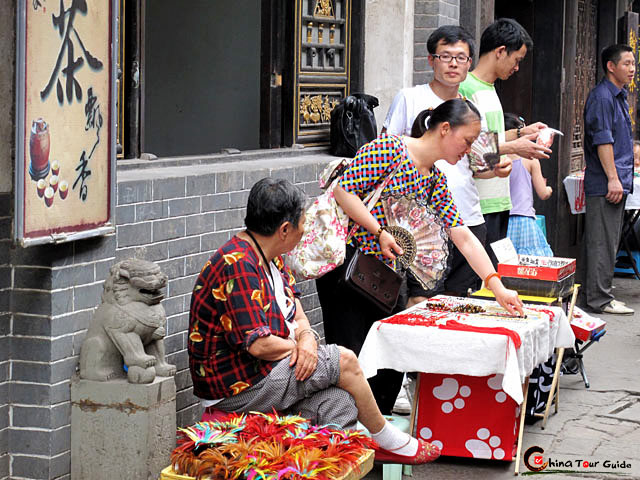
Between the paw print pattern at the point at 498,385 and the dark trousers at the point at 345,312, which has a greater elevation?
the dark trousers at the point at 345,312

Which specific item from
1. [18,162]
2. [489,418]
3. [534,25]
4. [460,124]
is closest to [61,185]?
[18,162]

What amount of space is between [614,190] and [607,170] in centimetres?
19

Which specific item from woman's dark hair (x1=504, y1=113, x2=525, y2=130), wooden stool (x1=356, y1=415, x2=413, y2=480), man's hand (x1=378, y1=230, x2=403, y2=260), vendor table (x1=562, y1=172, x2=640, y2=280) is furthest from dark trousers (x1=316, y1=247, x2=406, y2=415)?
vendor table (x1=562, y1=172, x2=640, y2=280)

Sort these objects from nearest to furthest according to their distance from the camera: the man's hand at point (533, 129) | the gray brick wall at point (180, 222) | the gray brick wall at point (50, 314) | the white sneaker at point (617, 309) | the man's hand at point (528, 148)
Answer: the gray brick wall at point (50, 314) → the gray brick wall at point (180, 222) → the man's hand at point (528, 148) → the man's hand at point (533, 129) → the white sneaker at point (617, 309)

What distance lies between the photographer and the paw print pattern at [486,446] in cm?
534

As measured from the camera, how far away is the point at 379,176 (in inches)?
207

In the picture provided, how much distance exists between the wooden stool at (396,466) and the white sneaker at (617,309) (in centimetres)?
472

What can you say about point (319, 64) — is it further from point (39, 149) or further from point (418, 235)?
point (39, 149)

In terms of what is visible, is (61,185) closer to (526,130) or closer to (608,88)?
(526,130)

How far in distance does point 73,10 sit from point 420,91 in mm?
2586

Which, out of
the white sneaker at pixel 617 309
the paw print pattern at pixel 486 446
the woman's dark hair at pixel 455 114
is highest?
the woman's dark hair at pixel 455 114

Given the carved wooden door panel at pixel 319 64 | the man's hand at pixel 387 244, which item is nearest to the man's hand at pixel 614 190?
the carved wooden door panel at pixel 319 64

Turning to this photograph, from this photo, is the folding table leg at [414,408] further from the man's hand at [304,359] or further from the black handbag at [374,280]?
the man's hand at [304,359]

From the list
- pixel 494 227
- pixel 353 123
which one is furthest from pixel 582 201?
pixel 353 123
